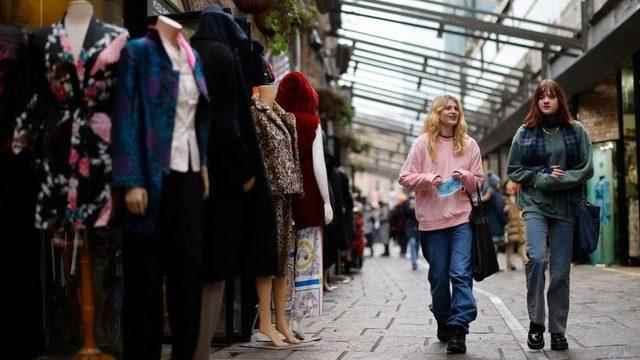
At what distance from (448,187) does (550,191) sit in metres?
0.67

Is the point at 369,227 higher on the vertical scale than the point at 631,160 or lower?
lower

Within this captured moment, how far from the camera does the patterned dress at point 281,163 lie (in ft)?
22.4

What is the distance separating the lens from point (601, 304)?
9789 millimetres

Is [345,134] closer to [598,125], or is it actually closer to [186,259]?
[598,125]

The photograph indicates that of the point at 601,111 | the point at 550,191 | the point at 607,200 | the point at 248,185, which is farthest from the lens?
the point at 601,111

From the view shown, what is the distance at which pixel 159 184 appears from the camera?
14.6ft

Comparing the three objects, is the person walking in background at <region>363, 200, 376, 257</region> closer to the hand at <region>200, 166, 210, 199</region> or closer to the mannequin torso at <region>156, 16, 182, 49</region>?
the hand at <region>200, 166, 210, 199</region>

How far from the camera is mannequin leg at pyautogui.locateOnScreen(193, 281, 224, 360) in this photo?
4929 mm

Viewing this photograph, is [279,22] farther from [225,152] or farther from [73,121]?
[73,121]

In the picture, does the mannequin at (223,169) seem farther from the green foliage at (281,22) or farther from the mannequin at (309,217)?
the green foliage at (281,22)

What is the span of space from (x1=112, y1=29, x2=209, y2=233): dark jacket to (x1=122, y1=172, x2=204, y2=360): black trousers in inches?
4.3

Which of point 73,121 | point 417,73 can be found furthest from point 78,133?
point 417,73

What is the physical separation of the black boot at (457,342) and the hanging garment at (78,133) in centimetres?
274

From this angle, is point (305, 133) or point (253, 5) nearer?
point (305, 133)
